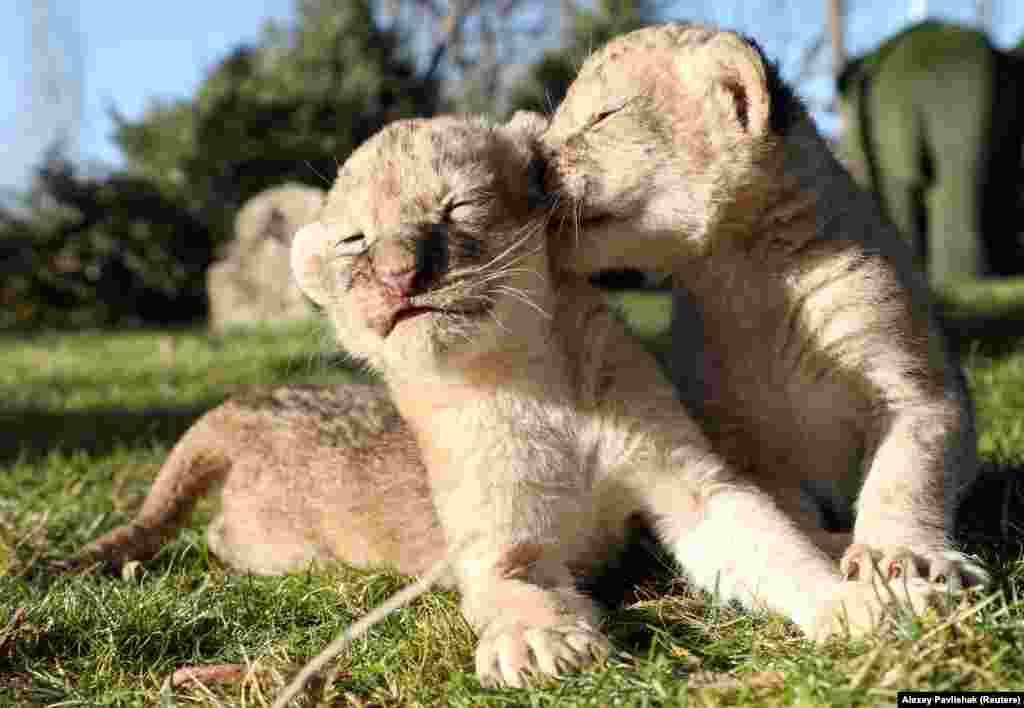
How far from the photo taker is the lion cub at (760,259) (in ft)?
11.3

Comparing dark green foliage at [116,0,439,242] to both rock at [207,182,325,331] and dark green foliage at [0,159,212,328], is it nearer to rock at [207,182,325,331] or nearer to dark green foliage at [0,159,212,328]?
dark green foliage at [0,159,212,328]

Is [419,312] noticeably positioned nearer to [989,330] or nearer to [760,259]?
[760,259]

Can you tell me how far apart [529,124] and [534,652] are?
1807mm

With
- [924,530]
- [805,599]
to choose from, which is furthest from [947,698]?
[924,530]

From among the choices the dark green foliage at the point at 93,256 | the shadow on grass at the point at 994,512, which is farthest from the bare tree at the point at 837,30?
the shadow on grass at the point at 994,512

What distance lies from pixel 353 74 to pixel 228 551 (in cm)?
1469

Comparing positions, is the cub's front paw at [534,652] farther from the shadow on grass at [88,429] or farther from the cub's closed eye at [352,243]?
the shadow on grass at [88,429]

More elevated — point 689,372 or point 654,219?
point 654,219

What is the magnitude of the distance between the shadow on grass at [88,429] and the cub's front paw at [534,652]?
395cm

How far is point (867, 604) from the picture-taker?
257cm

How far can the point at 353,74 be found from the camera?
707 inches

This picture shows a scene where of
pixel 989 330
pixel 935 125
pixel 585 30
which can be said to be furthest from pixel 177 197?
pixel 989 330

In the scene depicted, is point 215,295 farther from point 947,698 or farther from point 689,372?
point 947,698

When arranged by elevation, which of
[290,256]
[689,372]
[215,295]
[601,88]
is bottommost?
[215,295]
